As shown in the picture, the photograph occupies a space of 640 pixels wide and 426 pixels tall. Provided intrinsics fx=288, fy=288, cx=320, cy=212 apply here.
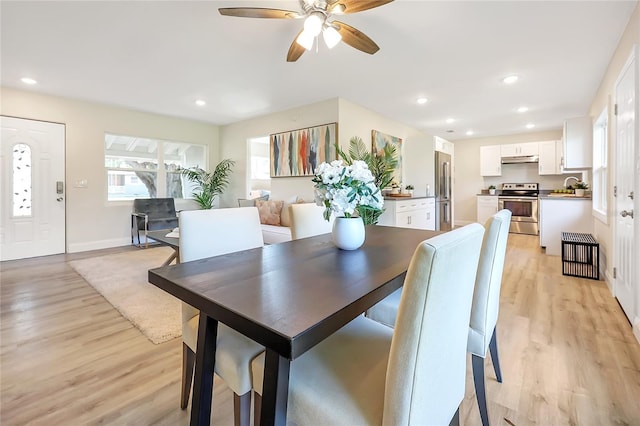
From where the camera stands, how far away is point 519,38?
2.59 metres

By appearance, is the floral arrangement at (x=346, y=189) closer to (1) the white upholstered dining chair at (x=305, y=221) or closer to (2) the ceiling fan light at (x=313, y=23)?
(1) the white upholstered dining chair at (x=305, y=221)

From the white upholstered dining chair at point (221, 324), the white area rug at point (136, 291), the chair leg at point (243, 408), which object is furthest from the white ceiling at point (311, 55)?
the chair leg at point (243, 408)

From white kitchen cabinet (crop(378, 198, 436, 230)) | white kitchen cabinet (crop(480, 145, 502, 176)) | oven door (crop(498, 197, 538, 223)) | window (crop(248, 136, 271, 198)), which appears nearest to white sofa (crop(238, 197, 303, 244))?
white kitchen cabinet (crop(378, 198, 436, 230))

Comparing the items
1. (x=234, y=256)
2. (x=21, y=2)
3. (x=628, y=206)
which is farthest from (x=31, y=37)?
(x=628, y=206)

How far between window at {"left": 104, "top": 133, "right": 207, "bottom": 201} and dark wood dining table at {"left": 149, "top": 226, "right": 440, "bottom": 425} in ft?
16.0

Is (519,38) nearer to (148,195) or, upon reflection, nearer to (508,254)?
A: (508,254)

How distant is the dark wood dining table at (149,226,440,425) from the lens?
2.21 ft

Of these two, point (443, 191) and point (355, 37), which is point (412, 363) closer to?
point (355, 37)

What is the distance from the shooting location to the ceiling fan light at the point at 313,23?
1910 mm

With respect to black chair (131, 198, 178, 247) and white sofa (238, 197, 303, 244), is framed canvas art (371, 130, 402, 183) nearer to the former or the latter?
white sofa (238, 197, 303, 244)

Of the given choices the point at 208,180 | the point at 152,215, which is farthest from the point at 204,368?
the point at 208,180

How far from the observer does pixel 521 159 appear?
21.2 ft

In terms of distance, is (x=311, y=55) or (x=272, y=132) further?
(x=272, y=132)

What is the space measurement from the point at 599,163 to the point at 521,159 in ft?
10.0
